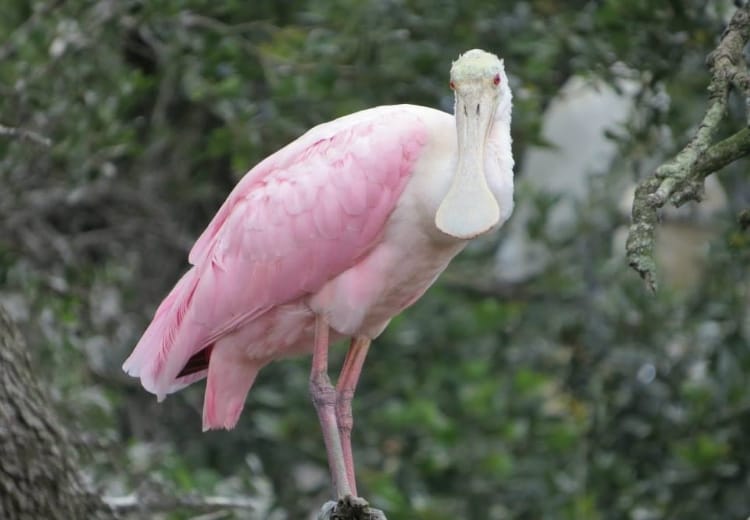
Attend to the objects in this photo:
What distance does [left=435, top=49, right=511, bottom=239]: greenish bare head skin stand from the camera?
4109 mm

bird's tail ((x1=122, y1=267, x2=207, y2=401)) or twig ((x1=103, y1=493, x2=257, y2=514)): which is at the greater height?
bird's tail ((x1=122, y1=267, x2=207, y2=401))

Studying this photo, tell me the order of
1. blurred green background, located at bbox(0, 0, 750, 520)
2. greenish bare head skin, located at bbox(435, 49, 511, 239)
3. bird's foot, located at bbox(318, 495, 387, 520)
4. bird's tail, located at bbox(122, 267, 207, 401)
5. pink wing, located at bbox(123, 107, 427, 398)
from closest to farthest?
bird's foot, located at bbox(318, 495, 387, 520), greenish bare head skin, located at bbox(435, 49, 511, 239), pink wing, located at bbox(123, 107, 427, 398), bird's tail, located at bbox(122, 267, 207, 401), blurred green background, located at bbox(0, 0, 750, 520)

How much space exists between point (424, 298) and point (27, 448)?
12.1ft

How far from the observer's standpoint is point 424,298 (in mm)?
7281

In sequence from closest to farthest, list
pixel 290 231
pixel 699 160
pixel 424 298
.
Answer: pixel 699 160 → pixel 290 231 → pixel 424 298

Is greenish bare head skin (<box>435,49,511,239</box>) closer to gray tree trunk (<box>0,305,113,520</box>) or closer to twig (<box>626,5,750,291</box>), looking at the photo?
twig (<box>626,5,750,291</box>)

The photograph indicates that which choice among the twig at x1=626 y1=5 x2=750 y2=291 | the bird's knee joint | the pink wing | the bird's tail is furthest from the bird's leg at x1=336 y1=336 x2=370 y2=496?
the twig at x1=626 y1=5 x2=750 y2=291

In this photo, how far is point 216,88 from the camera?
6.04 metres

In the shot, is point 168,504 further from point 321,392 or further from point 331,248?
point 331,248

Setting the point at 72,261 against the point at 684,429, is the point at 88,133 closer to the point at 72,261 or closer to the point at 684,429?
the point at 72,261

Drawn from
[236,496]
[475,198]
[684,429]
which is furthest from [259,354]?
[684,429]

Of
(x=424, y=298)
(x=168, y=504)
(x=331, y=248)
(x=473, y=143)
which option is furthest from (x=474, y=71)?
(x=424, y=298)

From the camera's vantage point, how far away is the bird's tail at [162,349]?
15.2 ft

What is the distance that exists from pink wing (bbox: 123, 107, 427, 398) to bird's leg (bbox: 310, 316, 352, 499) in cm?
14
